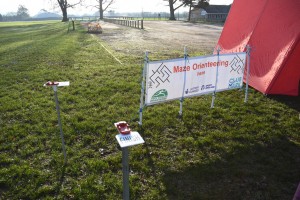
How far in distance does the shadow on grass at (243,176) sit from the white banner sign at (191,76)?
5.68 ft

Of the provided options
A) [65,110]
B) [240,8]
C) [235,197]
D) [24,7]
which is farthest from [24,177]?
[24,7]

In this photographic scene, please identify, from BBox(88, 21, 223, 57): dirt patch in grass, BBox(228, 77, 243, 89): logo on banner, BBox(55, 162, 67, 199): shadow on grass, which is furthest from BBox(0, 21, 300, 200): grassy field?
BBox(88, 21, 223, 57): dirt patch in grass

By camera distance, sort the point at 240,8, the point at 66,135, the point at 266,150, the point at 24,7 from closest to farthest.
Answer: the point at 266,150, the point at 66,135, the point at 240,8, the point at 24,7

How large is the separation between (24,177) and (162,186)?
2.20 metres

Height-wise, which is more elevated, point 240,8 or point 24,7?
point 24,7

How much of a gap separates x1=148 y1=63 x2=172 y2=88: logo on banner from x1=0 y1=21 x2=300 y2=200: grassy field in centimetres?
103

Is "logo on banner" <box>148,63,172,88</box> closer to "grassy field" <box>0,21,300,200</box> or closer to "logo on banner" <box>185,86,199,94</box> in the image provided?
"logo on banner" <box>185,86,199,94</box>

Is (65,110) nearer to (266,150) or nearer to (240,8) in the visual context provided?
(266,150)

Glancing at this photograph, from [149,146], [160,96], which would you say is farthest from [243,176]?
[160,96]

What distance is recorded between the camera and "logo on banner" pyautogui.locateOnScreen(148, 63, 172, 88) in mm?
5152

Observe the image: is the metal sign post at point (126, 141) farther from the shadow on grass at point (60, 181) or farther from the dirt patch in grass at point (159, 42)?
the dirt patch in grass at point (159, 42)

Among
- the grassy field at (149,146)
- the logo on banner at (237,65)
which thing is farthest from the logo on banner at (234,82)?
the grassy field at (149,146)

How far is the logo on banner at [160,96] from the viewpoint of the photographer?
5352 millimetres

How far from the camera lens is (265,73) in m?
7.38
